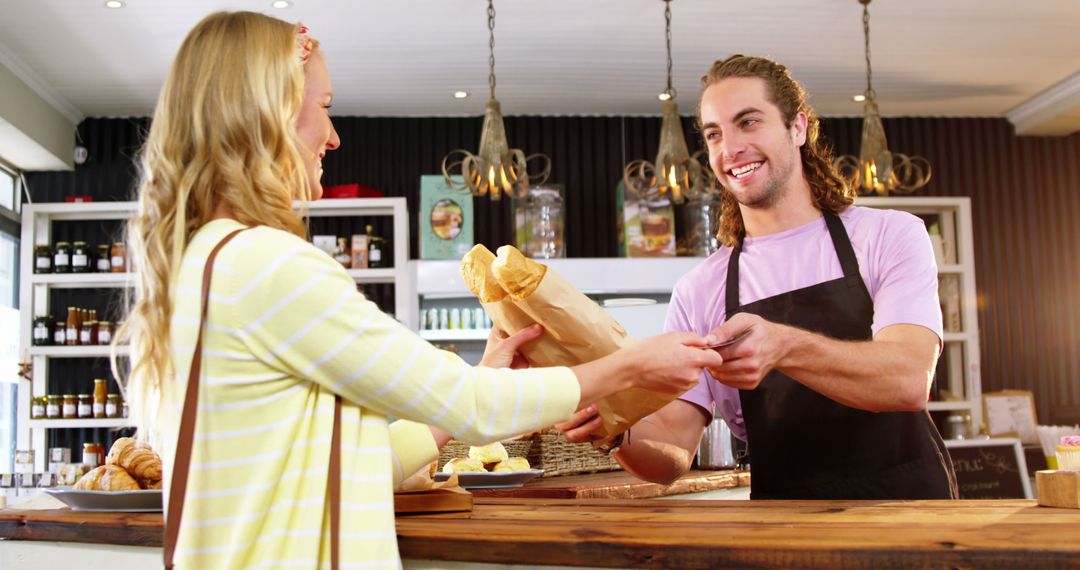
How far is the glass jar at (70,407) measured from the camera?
5934 millimetres

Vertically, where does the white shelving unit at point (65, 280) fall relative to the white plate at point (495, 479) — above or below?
above

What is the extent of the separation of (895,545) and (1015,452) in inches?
167

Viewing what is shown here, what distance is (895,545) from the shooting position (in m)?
1.27

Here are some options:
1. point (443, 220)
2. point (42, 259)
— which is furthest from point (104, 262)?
point (443, 220)

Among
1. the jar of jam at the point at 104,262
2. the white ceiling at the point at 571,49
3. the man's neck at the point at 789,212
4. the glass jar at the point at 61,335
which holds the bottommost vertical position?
the glass jar at the point at 61,335

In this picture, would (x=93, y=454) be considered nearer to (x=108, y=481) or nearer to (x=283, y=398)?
(x=108, y=481)

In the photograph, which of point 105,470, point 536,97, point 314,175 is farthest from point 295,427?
point 536,97

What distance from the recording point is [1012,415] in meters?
6.28

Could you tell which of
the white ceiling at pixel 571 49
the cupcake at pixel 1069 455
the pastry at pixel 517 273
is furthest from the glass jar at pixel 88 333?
the cupcake at pixel 1069 455

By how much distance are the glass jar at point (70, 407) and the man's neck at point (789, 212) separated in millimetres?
4884

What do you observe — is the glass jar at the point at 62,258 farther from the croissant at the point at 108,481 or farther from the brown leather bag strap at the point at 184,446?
the brown leather bag strap at the point at 184,446

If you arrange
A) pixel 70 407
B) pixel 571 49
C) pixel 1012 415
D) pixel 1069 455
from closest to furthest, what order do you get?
pixel 1069 455
pixel 571 49
pixel 70 407
pixel 1012 415

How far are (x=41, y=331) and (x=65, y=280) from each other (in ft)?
1.05

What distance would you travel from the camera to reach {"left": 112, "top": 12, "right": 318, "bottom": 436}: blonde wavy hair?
1.29 meters
